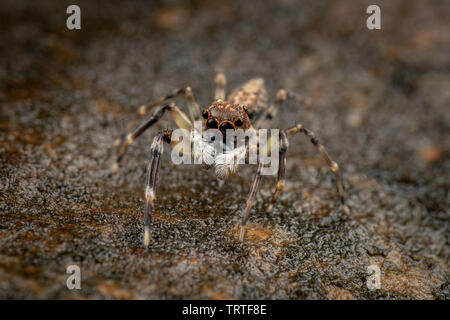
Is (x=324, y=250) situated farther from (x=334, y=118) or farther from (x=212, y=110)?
(x=334, y=118)

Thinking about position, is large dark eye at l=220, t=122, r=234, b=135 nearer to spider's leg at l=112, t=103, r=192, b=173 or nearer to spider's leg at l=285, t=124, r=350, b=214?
spider's leg at l=112, t=103, r=192, b=173

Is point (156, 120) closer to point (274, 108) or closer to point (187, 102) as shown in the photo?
point (187, 102)
